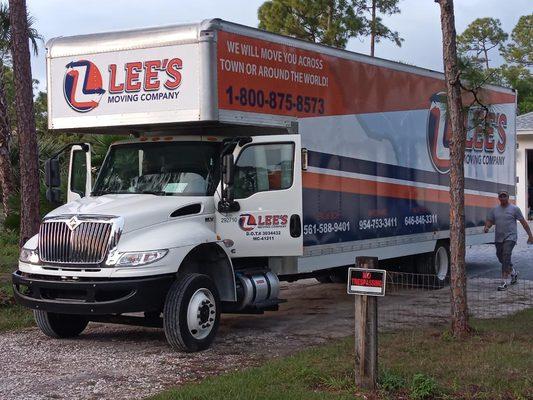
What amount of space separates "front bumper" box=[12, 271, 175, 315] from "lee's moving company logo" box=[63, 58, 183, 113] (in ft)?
7.24

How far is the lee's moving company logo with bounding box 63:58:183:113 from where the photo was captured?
9.50 meters

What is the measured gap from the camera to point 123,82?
981cm

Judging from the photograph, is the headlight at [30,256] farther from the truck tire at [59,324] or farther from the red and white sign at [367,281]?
the red and white sign at [367,281]

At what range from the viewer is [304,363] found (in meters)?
7.89

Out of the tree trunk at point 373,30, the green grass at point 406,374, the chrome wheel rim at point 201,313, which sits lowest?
the green grass at point 406,374

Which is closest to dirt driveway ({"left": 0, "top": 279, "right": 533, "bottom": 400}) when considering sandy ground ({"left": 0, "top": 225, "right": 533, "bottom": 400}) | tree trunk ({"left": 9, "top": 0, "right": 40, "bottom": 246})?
sandy ground ({"left": 0, "top": 225, "right": 533, "bottom": 400})

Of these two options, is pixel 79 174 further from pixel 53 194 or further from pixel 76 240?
pixel 76 240

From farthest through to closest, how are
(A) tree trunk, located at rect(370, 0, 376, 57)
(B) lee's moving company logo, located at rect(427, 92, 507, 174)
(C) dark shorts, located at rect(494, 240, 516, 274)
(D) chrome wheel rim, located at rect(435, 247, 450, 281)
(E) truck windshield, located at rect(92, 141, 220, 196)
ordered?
(A) tree trunk, located at rect(370, 0, 376, 57), (D) chrome wheel rim, located at rect(435, 247, 450, 281), (B) lee's moving company logo, located at rect(427, 92, 507, 174), (C) dark shorts, located at rect(494, 240, 516, 274), (E) truck windshield, located at rect(92, 141, 220, 196)

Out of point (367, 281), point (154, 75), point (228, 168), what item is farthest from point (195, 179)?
point (367, 281)

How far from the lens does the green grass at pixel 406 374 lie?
6.83m

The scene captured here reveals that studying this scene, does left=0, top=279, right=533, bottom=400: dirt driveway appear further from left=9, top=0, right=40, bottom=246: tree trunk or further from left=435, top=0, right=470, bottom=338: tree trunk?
left=9, top=0, right=40, bottom=246: tree trunk

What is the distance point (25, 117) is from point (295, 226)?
5683 millimetres

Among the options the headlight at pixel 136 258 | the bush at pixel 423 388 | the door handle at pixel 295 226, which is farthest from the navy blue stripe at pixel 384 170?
the bush at pixel 423 388

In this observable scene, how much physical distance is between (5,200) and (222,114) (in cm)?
1059
